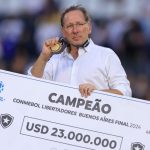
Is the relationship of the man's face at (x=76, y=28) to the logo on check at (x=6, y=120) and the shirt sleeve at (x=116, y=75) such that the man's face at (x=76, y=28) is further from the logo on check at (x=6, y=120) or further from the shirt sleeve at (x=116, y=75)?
the logo on check at (x=6, y=120)

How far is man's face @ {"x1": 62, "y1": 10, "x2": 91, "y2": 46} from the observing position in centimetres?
916

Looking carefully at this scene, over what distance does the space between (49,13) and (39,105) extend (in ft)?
27.0

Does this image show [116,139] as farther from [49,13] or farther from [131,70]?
[49,13]

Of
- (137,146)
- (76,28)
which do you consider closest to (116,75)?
(76,28)

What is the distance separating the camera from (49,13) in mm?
17422

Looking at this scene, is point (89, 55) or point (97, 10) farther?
point (97, 10)

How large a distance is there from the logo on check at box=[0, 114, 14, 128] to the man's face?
0.91m

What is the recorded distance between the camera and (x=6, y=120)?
30.5 feet

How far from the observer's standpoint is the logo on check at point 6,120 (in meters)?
9.30

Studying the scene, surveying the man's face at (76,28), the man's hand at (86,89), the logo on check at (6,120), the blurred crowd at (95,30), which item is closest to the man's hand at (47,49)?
the man's face at (76,28)

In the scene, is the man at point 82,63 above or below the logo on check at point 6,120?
above

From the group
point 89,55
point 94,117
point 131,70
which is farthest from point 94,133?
point 131,70

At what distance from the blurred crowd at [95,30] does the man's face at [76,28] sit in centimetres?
486

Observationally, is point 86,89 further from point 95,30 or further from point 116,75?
point 95,30
